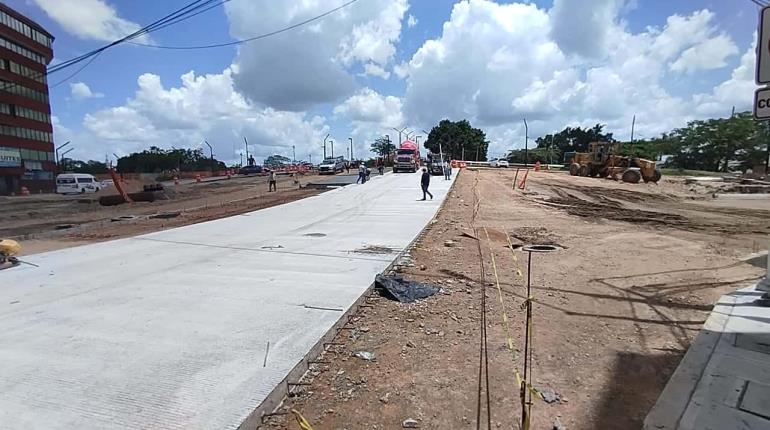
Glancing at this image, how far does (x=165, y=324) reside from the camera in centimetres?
510

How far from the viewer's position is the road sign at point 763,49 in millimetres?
4656

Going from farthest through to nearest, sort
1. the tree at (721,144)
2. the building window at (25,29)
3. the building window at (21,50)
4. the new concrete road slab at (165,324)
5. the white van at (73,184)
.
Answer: the tree at (721,144) → the building window at (25,29) → the building window at (21,50) → the white van at (73,184) → the new concrete road slab at (165,324)

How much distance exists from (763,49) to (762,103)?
31.0 inches

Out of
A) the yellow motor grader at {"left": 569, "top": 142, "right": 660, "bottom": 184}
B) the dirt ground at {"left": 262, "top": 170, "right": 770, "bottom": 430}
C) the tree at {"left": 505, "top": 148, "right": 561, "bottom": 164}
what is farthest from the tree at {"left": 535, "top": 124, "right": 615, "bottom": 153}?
the dirt ground at {"left": 262, "top": 170, "right": 770, "bottom": 430}

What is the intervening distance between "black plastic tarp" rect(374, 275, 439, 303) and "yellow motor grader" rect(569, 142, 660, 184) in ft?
104

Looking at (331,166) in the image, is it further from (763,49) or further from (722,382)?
(722,382)

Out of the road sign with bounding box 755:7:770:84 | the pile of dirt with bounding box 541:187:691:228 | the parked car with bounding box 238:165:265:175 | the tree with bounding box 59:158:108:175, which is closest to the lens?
the road sign with bounding box 755:7:770:84

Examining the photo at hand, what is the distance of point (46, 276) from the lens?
24.4 feet

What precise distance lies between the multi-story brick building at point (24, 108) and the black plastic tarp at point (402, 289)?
57.8 meters

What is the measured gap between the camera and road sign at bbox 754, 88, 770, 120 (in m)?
4.41

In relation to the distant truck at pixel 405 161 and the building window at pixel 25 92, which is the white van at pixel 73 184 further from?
the building window at pixel 25 92

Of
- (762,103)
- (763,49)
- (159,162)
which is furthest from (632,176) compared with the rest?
(159,162)

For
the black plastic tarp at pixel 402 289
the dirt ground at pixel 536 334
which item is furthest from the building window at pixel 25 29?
the black plastic tarp at pixel 402 289

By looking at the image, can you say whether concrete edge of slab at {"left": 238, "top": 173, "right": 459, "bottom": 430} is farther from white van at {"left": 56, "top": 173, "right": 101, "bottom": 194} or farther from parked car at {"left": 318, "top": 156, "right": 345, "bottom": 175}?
parked car at {"left": 318, "top": 156, "right": 345, "bottom": 175}
